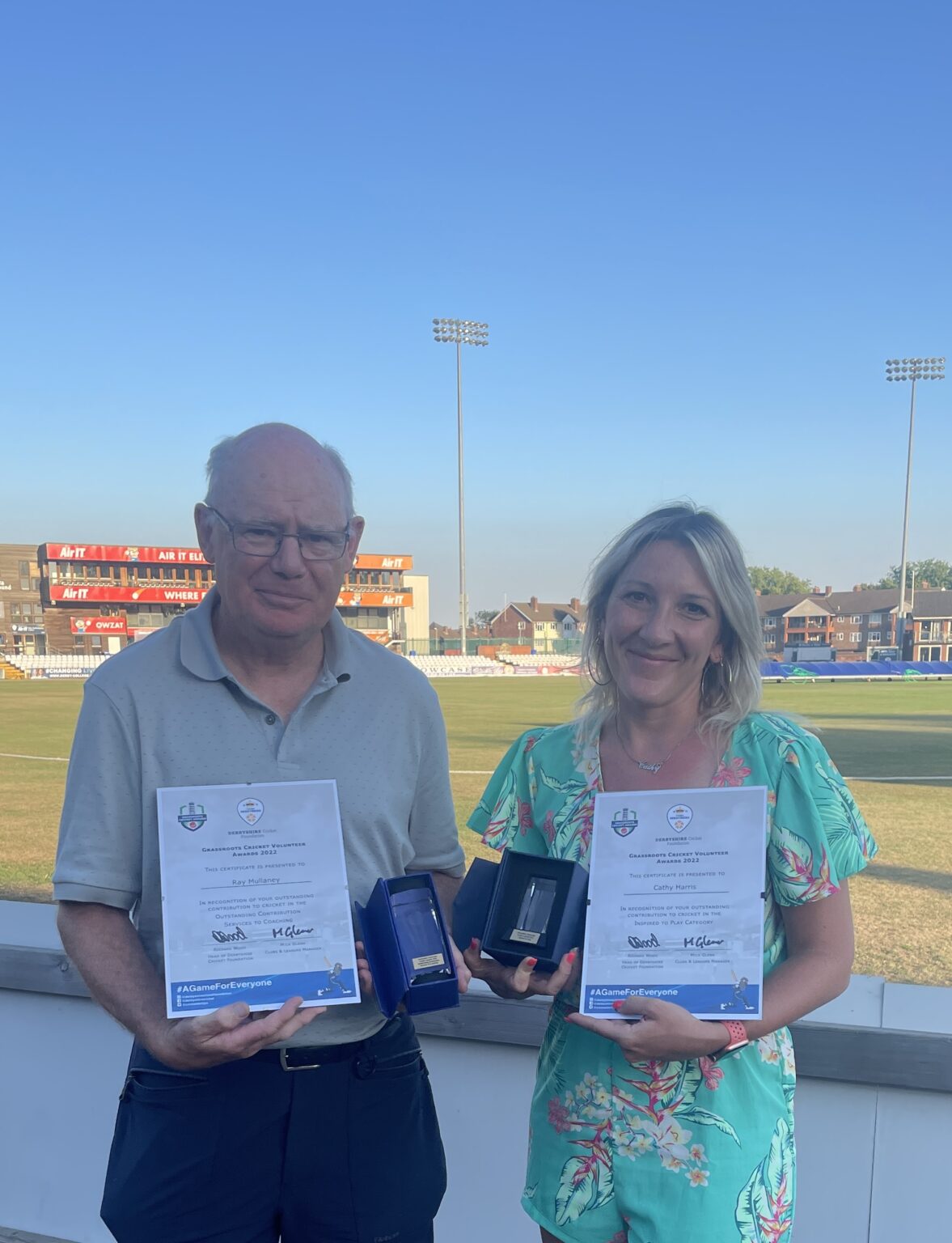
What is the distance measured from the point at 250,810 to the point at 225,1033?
14.5 inches

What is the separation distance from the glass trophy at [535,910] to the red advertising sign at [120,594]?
215 feet

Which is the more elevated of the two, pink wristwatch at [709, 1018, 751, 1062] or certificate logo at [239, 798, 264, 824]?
certificate logo at [239, 798, 264, 824]

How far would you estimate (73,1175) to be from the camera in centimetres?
289

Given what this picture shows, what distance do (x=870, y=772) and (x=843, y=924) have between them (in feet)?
44.8

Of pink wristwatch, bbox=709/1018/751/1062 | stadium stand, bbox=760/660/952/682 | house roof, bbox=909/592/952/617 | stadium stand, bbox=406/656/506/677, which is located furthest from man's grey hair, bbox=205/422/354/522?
house roof, bbox=909/592/952/617

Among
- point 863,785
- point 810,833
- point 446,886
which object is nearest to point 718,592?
point 810,833

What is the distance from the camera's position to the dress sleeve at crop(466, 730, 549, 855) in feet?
6.01

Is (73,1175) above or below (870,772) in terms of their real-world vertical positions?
above

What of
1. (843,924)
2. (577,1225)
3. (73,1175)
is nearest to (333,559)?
(843,924)

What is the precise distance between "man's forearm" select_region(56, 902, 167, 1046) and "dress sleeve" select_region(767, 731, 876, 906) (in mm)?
1139

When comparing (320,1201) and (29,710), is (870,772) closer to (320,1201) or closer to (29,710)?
(320,1201)

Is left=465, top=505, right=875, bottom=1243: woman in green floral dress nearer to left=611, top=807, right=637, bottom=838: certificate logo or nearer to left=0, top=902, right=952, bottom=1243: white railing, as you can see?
left=611, top=807, right=637, bottom=838: certificate logo

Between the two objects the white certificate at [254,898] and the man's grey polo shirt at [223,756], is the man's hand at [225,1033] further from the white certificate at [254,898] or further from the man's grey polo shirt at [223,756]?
the man's grey polo shirt at [223,756]

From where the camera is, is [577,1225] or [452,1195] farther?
[452,1195]
